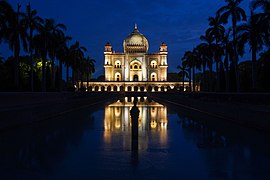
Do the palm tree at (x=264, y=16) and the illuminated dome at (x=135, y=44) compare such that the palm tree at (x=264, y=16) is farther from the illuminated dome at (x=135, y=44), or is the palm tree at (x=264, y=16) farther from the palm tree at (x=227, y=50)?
the illuminated dome at (x=135, y=44)

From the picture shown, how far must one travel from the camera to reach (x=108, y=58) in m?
126

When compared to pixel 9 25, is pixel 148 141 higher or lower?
lower

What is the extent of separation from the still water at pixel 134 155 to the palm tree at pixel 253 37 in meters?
27.1

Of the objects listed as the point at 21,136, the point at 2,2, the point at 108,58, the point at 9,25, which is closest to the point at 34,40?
the point at 9,25

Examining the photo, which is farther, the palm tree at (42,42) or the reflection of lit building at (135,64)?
the reflection of lit building at (135,64)

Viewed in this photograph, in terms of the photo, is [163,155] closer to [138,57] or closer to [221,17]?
[221,17]

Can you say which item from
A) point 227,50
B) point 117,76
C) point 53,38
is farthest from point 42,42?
point 117,76

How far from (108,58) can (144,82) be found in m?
20.5

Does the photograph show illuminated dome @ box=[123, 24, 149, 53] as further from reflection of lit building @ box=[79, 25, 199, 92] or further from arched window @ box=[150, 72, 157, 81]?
arched window @ box=[150, 72, 157, 81]

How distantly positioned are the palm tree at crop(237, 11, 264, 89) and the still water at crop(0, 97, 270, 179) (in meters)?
27.1

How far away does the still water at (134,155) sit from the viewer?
633cm

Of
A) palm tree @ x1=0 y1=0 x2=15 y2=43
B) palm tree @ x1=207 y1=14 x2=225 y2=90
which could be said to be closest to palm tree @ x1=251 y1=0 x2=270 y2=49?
palm tree @ x1=207 y1=14 x2=225 y2=90

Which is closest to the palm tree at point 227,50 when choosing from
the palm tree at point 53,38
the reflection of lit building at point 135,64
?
the palm tree at point 53,38

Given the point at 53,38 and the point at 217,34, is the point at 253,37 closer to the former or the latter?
the point at 217,34
